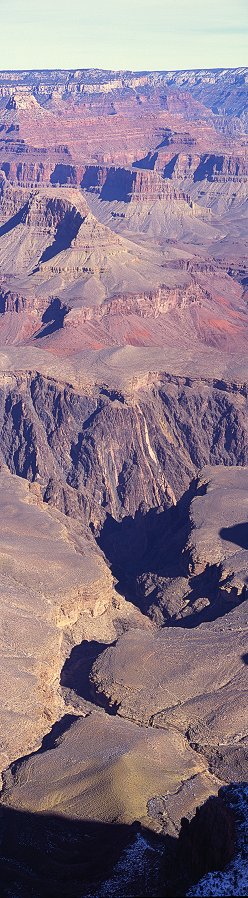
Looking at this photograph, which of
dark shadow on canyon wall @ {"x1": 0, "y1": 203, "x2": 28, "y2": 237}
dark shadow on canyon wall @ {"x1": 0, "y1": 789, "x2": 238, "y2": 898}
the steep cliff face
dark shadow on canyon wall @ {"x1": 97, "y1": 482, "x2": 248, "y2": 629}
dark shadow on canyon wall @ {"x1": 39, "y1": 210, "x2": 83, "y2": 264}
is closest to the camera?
dark shadow on canyon wall @ {"x1": 0, "y1": 789, "x2": 238, "y2": 898}

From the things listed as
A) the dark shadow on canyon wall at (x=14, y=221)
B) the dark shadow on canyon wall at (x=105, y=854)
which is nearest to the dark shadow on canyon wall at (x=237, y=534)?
the dark shadow on canyon wall at (x=105, y=854)

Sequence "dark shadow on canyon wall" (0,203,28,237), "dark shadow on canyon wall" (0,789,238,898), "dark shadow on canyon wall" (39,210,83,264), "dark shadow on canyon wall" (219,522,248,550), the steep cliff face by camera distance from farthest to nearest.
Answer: "dark shadow on canyon wall" (0,203,28,237), "dark shadow on canyon wall" (39,210,83,264), the steep cliff face, "dark shadow on canyon wall" (219,522,248,550), "dark shadow on canyon wall" (0,789,238,898)

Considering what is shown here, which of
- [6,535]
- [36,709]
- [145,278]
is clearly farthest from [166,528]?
[145,278]

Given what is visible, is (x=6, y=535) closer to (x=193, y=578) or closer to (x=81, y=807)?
(x=193, y=578)

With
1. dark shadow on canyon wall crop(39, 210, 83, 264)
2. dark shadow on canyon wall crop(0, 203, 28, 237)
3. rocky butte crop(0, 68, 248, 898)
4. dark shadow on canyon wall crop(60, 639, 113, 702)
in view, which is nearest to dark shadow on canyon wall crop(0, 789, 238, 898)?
rocky butte crop(0, 68, 248, 898)

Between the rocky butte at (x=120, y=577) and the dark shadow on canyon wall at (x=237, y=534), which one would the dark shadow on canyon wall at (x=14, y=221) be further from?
the dark shadow on canyon wall at (x=237, y=534)

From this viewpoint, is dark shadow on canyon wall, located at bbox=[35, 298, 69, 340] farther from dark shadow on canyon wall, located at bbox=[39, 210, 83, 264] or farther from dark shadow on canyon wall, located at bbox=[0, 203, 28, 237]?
dark shadow on canyon wall, located at bbox=[0, 203, 28, 237]

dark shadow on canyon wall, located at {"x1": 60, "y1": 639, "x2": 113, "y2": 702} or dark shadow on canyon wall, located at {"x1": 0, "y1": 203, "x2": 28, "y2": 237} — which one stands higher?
dark shadow on canyon wall, located at {"x1": 0, "y1": 203, "x2": 28, "y2": 237}
